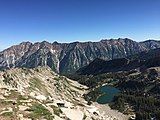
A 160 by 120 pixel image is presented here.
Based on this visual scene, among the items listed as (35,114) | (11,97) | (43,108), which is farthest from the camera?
(11,97)

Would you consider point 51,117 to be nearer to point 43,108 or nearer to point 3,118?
point 43,108

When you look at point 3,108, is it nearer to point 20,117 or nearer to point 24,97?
point 20,117

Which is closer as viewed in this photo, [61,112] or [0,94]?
[61,112]

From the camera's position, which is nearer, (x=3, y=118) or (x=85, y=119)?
(x=3, y=118)

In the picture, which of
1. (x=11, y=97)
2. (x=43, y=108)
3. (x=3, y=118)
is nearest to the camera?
(x=3, y=118)

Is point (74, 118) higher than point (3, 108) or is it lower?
lower

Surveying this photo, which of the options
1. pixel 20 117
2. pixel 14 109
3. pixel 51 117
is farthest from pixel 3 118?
pixel 51 117

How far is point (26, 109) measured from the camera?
201 feet

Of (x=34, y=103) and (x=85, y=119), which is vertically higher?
(x=34, y=103)

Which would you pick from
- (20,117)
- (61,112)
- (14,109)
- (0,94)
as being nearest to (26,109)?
(14,109)

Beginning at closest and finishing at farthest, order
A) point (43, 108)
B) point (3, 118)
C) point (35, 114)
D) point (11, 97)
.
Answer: point (3, 118) < point (35, 114) < point (43, 108) < point (11, 97)

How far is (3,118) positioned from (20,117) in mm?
3446

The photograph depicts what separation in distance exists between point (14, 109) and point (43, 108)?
8.16 m

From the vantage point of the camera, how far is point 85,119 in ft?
246
